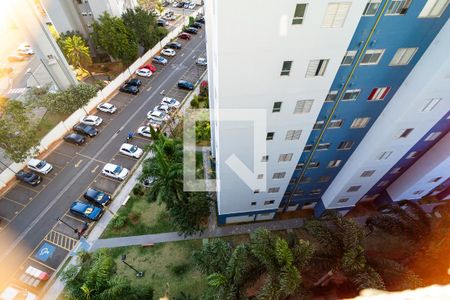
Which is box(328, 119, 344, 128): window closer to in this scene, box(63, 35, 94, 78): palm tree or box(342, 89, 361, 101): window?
box(342, 89, 361, 101): window

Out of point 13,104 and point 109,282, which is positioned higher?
point 13,104

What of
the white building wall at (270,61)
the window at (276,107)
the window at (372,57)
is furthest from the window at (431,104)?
the window at (276,107)

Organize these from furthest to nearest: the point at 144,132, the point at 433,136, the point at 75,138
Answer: the point at 144,132
the point at 75,138
the point at 433,136

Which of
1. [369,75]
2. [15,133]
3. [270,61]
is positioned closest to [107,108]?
[15,133]

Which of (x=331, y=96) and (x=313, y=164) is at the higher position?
(x=331, y=96)

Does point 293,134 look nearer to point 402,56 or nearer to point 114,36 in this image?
point 402,56

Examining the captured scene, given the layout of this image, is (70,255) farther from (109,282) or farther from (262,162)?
(262,162)

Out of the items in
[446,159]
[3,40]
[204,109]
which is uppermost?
[3,40]

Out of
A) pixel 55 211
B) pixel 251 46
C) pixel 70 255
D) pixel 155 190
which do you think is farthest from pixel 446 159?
pixel 55 211
